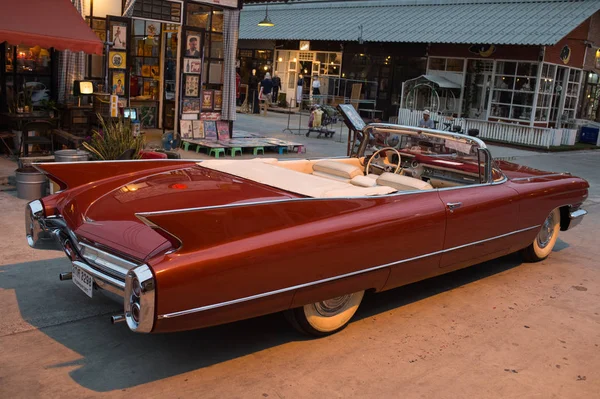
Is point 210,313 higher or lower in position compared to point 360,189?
lower

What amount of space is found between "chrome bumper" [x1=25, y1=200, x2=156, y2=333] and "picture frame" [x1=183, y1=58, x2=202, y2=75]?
8243 mm

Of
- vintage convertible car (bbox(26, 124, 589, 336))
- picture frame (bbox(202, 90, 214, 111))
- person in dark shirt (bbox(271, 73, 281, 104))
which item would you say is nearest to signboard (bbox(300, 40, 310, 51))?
person in dark shirt (bbox(271, 73, 281, 104))

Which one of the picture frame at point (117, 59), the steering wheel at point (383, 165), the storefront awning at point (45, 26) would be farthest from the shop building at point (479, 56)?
the steering wheel at point (383, 165)

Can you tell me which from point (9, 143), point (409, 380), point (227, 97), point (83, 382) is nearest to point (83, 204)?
point (83, 382)

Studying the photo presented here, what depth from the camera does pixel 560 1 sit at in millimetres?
21234

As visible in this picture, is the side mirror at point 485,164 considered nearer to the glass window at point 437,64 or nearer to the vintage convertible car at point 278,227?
the vintage convertible car at point 278,227

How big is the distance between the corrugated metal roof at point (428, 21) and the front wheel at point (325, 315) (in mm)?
16353

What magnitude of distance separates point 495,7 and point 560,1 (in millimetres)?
2270

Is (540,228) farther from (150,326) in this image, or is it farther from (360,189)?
(150,326)

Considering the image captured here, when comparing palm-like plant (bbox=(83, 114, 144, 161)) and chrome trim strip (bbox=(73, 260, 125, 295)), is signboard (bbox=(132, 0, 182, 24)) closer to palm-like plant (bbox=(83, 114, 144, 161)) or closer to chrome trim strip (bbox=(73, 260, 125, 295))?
palm-like plant (bbox=(83, 114, 144, 161))

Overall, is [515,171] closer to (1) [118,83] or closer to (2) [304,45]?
(1) [118,83]

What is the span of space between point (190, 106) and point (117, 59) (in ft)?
6.24

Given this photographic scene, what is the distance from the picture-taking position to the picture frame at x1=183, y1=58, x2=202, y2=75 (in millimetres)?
12289

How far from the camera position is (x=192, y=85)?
12.6 metres
